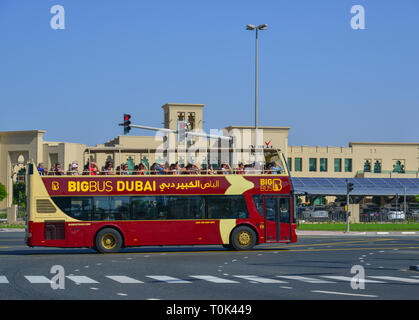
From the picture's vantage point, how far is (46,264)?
68.4 feet

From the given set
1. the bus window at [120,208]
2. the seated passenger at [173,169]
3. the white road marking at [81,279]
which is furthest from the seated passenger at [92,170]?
the white road marking at [81,279]

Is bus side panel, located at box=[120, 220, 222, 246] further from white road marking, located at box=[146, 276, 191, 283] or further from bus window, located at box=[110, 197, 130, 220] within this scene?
white road marking, located at box=[146, 276, 191, 283]

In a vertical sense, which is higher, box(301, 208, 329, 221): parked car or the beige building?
the beige building

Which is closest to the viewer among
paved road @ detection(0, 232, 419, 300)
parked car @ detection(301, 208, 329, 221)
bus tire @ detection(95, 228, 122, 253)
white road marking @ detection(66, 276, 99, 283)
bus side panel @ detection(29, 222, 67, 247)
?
paved road @ detection(0, 232, 419, 300)

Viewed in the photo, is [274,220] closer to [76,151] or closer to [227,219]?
[227,219]

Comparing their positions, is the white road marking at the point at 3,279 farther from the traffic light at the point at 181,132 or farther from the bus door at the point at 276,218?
the traffic light at the point at 181,132

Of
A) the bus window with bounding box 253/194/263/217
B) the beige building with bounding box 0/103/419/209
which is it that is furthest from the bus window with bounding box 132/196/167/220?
the beige building with bounding box 0/103/419/209

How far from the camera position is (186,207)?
26.0 meters

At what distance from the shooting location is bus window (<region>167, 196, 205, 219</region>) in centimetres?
2588

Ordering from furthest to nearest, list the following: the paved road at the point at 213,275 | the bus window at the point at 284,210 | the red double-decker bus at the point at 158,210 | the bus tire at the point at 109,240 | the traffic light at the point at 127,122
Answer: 1. the traffic light at the point at 127,122
2. the bus window at the point at 284,210
3. the bus tire at the point at 109,240
4. the red double-decker bus at the point at 158,210
5. the paved road at the point at 213,275

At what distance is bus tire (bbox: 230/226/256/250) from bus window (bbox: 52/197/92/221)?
530cm

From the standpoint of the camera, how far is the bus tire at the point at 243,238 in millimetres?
26219
